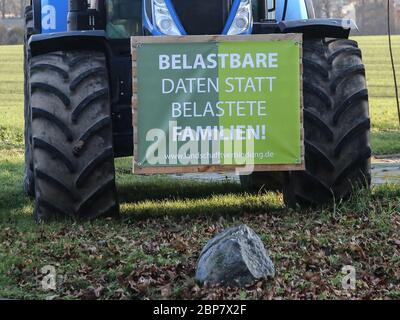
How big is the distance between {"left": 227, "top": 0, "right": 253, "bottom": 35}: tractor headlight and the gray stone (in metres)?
2.93

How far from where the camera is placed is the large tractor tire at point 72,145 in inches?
322

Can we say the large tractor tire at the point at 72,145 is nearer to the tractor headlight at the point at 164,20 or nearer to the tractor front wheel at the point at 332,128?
the tractor headlight at the point at 164,20

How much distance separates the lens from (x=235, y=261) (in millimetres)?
6109

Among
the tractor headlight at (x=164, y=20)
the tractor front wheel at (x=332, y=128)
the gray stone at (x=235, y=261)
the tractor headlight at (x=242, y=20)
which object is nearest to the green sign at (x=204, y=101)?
the tractor front wheel at (x=332, y=128)

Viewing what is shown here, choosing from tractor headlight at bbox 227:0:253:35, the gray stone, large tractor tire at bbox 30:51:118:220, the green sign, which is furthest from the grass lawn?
tractor headlight at bbox 227:0:253:35

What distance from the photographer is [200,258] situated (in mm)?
6391

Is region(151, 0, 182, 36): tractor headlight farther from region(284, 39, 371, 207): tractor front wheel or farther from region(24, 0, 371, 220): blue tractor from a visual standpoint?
region(284, 39, 371, 207): tractor front wheel

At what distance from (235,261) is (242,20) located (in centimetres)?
335

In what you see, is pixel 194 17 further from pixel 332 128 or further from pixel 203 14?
pixel 332 128

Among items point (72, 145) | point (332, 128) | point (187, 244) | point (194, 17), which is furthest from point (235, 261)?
point (194, 17)

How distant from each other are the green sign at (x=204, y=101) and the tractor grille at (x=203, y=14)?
0.65 m
